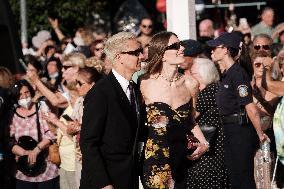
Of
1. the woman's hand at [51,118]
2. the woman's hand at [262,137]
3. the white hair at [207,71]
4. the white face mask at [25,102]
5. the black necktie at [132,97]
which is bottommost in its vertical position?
the woman's hand at [262,137]

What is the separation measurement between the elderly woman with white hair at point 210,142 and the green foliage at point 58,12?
1646 cm

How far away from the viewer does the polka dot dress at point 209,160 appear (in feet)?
32.9

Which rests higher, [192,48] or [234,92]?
[192,48]

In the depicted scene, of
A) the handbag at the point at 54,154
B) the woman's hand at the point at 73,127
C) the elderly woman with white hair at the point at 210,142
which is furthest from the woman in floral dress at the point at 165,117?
the handbag at the point at 54,154

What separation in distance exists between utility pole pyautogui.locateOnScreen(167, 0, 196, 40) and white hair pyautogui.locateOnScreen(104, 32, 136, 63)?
11.6ft

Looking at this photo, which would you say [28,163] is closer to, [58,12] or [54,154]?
[54,154]

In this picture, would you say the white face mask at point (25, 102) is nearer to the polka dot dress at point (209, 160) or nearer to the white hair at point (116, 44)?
the polka dot dress at point (209, 160)

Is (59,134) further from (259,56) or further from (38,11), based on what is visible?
(38,11)

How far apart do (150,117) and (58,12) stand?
64.1 ft

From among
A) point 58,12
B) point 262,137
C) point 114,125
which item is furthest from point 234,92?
point 58,12

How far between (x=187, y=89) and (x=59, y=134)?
2.82 meters

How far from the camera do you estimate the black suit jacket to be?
745 cm

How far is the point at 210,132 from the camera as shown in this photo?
10055 millimetres

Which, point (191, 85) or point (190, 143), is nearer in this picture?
point (190, 143)
